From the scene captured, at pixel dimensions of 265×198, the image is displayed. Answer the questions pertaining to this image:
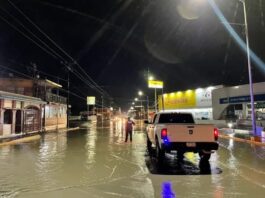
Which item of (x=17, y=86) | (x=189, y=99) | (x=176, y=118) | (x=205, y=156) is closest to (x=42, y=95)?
(x=17, y=86)

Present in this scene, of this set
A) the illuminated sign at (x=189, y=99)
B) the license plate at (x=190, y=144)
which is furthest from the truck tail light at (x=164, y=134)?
the illuminated sign at (x=189, y=99)

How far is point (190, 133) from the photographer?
40.2ft

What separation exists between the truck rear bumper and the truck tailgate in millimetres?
116

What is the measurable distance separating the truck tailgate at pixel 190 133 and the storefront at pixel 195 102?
46500 mm

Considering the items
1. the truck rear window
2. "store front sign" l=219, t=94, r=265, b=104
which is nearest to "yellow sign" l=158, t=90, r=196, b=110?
"store front sign" l=219, t=94, r=265, b=104

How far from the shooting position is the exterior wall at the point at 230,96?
45688mm

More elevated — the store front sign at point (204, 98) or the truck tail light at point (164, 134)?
the store front sign at point (204, 98)

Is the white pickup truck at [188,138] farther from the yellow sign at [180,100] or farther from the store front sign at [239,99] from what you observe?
the yellow sign at [180,100]

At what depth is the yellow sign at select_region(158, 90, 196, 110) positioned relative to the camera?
7012 centimetres

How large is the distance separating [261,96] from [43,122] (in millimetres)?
27806

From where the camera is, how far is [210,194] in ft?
26.0

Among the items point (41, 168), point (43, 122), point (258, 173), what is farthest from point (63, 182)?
point (43, 122)

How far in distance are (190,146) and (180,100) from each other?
63759mm

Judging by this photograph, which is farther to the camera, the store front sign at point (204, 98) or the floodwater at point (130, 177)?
the store front sign at point (204, 98)
